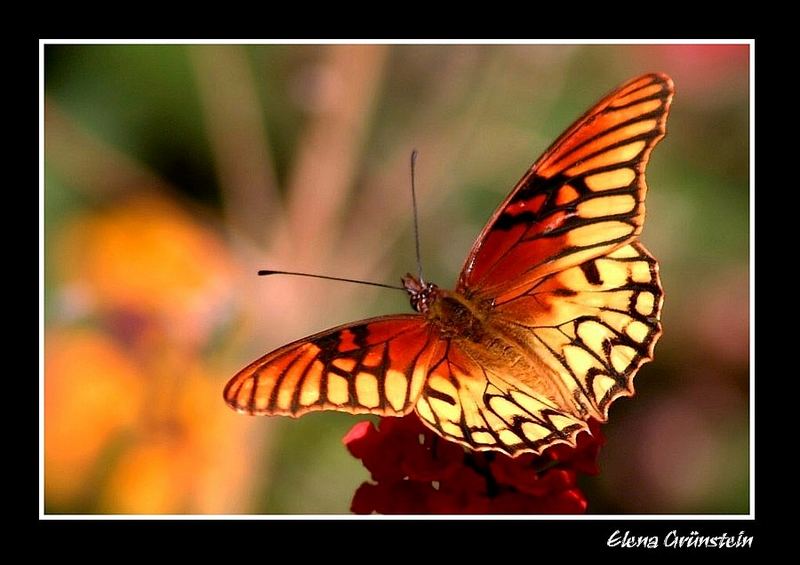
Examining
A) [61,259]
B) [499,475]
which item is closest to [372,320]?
[499,475]

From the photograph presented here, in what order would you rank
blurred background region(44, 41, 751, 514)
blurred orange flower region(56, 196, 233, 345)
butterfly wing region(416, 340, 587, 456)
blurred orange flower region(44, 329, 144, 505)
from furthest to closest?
1. blurred orange flower region(56, 196, 233, 345)
2. blurred background region(44, 41, 751, 514)
3. blurred orange flower region(44, 329, 144, 505)
4. butterfly wing region(416, 340, 587, 456)

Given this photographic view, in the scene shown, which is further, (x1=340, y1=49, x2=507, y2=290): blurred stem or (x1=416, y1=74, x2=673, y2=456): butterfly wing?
(x1=340, y1=49, x2=507, y2=290): blurred stem

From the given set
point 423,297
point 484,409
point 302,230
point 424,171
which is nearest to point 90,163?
point 302,230

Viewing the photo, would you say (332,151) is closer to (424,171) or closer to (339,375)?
(424,171)

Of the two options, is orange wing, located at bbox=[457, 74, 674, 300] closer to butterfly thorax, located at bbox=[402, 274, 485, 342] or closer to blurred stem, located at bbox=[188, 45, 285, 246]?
butterfly thorax, located at bbox=[402, 274, 485, 342]

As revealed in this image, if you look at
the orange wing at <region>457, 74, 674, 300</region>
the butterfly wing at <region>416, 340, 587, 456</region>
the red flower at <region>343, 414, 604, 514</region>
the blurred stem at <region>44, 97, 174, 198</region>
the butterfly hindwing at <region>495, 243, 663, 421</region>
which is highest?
the blurred stem at <region>44, 97, 174, 198</region>

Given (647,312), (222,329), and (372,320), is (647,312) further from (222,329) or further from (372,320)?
(222,329)

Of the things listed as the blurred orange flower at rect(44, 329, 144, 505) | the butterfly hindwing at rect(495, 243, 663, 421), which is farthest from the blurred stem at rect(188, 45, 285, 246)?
the butterfly hindwing at rect(495, 243, 663, 421)
